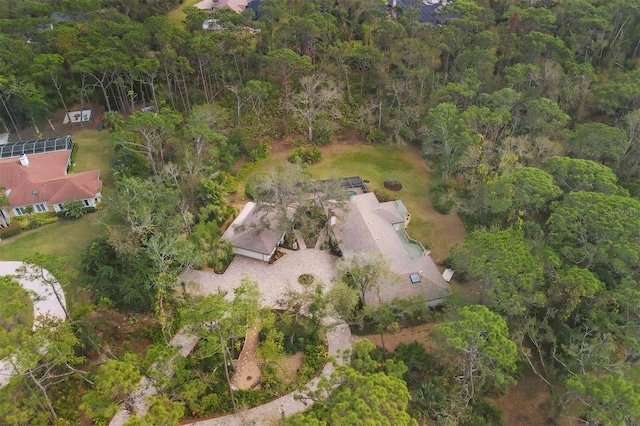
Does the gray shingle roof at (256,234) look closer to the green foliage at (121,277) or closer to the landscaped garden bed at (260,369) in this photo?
the landscaped garden bed at (260,369)

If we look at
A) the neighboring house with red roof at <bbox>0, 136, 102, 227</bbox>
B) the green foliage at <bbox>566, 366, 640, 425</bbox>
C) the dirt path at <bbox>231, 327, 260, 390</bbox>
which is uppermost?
the green foliage at <bbox>566, 366, 640, 425</bbox>

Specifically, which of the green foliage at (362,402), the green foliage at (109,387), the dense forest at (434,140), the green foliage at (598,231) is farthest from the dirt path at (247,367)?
the green foliage at (598,231)

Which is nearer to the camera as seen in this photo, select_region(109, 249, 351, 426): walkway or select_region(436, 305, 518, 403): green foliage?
select_region(436, 305, 518, 403): green foliage

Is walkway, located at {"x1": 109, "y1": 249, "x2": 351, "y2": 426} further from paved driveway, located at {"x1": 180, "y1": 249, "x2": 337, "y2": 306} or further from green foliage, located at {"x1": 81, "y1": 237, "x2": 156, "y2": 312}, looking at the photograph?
green foliage, located at {"x1": 81, "y1": 237, "x2": 156, "y2": 312}

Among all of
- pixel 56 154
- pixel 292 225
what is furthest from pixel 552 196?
pixel 56 154

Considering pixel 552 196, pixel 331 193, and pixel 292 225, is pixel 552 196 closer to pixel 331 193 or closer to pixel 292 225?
pixel 331 193

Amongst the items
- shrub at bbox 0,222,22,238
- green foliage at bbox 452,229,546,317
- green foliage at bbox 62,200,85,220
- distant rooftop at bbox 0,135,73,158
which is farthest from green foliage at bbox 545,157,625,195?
distant rooftop at bbox 0,135,73,158

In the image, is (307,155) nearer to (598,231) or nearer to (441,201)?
(441,201)
